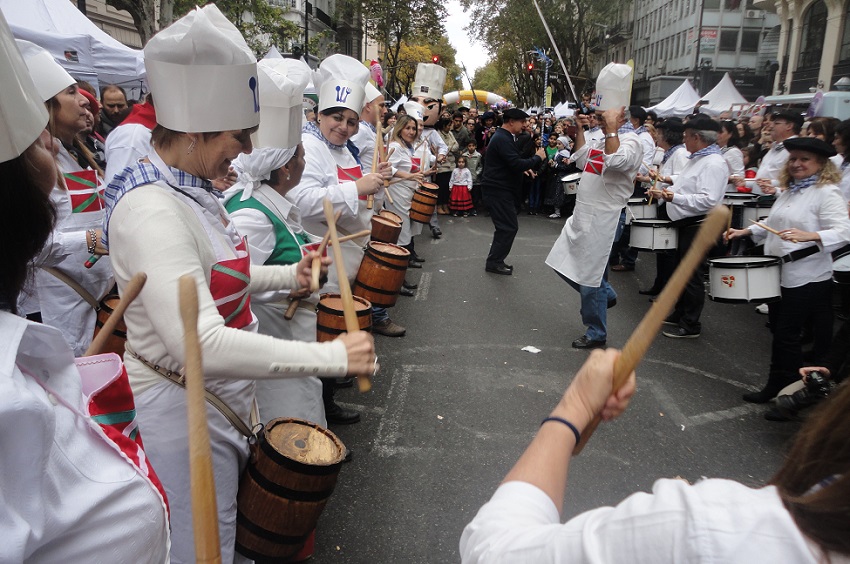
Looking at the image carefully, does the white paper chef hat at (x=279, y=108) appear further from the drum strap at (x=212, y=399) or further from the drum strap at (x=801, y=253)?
the drum strap at (x=801, y=253)

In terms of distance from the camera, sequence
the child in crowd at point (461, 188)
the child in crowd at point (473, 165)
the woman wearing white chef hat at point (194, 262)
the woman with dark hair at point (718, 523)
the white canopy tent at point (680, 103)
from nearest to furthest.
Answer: the woman with dark hair at point (718, 523), the woman wearing white chef hat at point (194, 262), the child in crowd at point (461, 188), the child in crowd at point (473, 165), the white canopy tent at point (680, 103)

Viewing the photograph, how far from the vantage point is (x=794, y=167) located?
486cm

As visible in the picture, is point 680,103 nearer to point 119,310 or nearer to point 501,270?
point 501,270

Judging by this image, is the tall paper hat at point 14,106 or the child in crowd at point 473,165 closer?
the tall paper hat at point 14,106

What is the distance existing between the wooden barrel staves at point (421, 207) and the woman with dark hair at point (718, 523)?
299 inches

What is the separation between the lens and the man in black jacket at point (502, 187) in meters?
8.84

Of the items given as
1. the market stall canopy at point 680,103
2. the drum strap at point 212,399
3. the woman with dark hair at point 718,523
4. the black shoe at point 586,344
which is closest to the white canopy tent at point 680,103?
the market stall canopy at point 680,103

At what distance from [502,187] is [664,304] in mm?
7938

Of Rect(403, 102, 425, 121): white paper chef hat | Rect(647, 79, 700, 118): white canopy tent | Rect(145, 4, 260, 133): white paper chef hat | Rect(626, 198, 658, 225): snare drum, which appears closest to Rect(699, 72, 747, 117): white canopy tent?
Rect(647, 79, 700, 118): white canopy tent

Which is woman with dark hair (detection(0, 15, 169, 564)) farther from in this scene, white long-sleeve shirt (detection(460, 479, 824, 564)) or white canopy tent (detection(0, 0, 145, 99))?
white canopy tent (detection(0, 0, 145, 99))

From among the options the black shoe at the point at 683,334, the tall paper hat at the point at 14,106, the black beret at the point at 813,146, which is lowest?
the black shoe at the point at 683,334

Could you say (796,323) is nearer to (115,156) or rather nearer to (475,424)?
(475,424)

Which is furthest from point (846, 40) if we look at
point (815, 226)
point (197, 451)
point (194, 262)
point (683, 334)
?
point (197, 451)

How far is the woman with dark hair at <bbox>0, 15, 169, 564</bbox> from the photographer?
0.90 m
